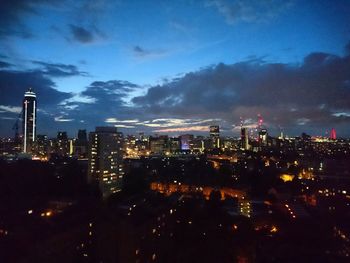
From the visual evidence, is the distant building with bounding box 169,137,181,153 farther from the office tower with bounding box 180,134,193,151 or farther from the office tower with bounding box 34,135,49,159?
the office tower with bounding box 34,135,49,159

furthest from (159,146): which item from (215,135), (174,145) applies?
(215,135)

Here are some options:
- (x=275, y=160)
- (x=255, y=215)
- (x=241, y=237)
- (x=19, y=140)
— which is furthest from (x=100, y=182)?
A: (x=19, y=140)

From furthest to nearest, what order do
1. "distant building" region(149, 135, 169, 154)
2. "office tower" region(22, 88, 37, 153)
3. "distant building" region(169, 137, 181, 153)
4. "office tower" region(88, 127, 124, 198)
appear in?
"distant building" region(169, 137, 181, 153) → "distant building" region(149, 135, 169, 154) → "office tower" region(22, 88, 37, 153) → "office tower" region(88, 127, 124, 198)

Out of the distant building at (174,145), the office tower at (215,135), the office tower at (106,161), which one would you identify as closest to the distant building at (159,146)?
the distant building at (174,145)

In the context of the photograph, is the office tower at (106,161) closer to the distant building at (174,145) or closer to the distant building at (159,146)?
the distant building at (159,146)

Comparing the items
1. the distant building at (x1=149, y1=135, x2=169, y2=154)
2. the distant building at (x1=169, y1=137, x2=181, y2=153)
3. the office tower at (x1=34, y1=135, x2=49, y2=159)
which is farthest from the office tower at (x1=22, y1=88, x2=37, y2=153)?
the distant building at (x1=169, y1=137, x2=181, y2=153)

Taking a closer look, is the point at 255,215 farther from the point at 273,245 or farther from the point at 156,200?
the point at 156,200
